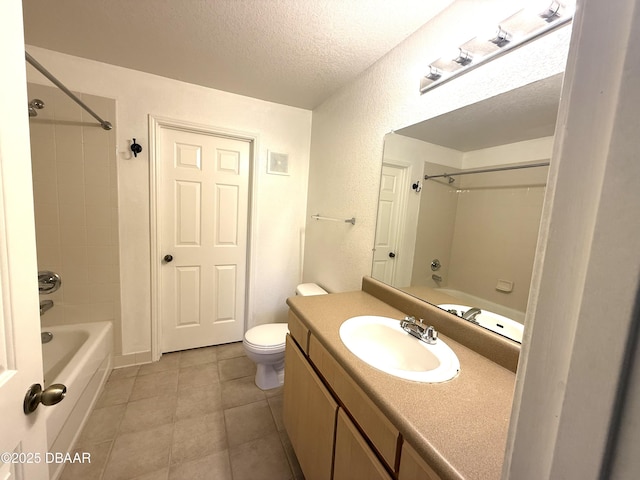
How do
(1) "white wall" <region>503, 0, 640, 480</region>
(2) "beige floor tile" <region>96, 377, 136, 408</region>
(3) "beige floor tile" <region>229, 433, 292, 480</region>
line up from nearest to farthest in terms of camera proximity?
(1) "white wall" <region>503, 0, 640, 480</region>
(3) "beige floor tile" <region>229, 433, 292, 480</region>
(2) "beige floor tile" <region>96, 377, 136, 408</region>

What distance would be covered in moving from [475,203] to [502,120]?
0.32 metres

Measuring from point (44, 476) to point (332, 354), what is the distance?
820 millimetres

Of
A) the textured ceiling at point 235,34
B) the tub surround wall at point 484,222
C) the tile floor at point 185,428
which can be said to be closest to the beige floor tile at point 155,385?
the tile floor at point 185,428

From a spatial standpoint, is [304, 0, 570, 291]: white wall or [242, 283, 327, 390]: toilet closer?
[304, 0, 570, 291]: white wall

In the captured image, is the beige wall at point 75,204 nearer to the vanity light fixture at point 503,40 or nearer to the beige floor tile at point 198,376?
the beige floor tile at point 198,376

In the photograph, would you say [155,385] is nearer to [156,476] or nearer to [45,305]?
[156,476]

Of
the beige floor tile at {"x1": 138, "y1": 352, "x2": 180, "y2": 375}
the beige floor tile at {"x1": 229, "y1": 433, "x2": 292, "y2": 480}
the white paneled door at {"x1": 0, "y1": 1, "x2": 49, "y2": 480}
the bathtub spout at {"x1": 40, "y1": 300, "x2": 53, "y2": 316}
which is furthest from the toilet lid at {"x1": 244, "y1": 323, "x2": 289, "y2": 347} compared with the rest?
the bathtub spout at {"x1": 40, "y1": 300, "x2": 53, "y2": 316}

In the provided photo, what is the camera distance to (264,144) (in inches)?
88.0

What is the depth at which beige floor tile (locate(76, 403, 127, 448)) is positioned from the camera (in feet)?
4.55

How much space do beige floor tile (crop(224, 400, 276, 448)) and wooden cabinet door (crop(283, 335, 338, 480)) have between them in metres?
0.28

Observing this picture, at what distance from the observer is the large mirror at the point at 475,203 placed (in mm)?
859

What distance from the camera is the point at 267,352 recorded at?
1.70 meters

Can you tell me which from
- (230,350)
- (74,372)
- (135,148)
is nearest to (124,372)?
(74,372)

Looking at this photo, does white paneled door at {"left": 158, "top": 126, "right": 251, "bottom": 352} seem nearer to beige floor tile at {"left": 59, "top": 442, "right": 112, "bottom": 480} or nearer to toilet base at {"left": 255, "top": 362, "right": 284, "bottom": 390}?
toilet base at {"left": 255, "top": 362, "right": 284, "bottom": 390}
